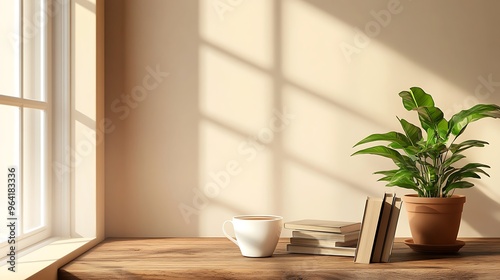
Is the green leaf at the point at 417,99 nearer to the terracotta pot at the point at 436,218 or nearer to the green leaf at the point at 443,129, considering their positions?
the green leaf at the point at 443,129

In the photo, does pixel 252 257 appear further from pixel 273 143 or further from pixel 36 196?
pixel 36 196

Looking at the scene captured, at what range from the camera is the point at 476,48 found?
8.58 ft

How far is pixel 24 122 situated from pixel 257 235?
90 centimetres

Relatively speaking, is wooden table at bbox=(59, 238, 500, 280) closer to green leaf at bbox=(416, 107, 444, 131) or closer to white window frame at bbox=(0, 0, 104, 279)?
white window frame at bbox=(0, 0, 104, 279)

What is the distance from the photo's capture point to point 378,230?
208 cm

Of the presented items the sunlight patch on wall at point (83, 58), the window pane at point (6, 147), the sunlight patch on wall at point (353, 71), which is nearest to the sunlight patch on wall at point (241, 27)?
the sunlight patch on wall at point (353, 71)

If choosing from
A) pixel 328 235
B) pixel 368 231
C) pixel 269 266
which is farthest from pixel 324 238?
pixel 269 266

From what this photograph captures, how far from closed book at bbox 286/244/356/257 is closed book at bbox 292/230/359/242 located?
0.12 ft

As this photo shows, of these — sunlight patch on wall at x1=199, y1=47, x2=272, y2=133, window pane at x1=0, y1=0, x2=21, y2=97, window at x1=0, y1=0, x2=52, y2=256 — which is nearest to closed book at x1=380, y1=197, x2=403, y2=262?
sunlight patch on wall at x1=199, y1=47, x2=272, y2=133

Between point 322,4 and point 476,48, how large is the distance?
67 cm

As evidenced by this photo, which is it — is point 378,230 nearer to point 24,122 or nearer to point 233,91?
point 233,91

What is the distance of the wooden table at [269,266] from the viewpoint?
1936 mm

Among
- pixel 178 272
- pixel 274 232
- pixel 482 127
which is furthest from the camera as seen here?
pixel 482 127

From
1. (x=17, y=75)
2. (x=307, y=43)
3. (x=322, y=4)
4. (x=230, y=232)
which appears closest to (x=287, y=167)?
(x=230, y=232)
